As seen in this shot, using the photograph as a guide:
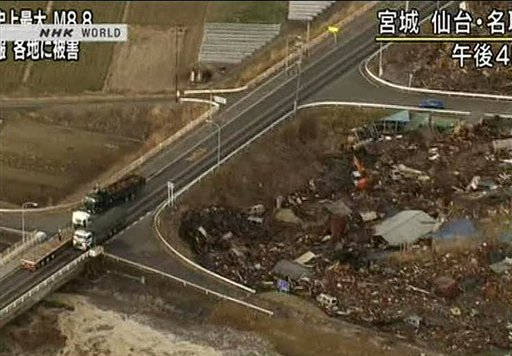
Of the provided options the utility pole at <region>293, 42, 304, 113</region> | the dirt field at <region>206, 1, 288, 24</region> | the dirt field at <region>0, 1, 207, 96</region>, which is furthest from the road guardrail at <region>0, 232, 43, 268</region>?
the dirt field at <region>206, 1, 288, 24</region>

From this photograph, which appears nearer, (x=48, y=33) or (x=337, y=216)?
(x=337, y=216)

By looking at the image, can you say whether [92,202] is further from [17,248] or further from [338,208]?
[338,208]

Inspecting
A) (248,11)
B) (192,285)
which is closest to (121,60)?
(248,11)

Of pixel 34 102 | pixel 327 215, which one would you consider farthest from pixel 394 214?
pixel 34 102

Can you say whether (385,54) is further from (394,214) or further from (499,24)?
(394,214)

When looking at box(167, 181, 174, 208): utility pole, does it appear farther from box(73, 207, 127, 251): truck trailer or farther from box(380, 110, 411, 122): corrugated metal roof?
box(380, 110, 411, 122): corrugated metal roof
